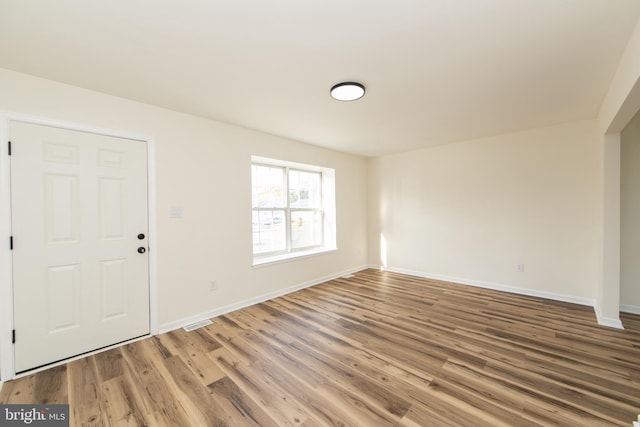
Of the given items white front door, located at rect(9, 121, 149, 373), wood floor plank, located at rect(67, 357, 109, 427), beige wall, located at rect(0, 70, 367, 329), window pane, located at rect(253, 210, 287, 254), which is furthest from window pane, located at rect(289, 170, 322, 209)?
wood floor plank, located at rect(67, 357, 109, 427)

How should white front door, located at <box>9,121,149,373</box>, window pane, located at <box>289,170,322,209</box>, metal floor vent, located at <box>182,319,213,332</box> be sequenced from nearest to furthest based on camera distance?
white front door, located at <box>9,121,149,373</box>
metal floor vent, located at <box>182,319,213,332</box>
window pane, located at <box>289,170,322,209</box>

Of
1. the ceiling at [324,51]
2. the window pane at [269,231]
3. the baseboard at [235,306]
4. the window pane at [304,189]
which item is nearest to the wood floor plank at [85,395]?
the baseboard at [235,306]

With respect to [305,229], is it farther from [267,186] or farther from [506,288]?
[506,288]

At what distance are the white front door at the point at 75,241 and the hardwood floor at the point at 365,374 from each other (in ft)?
0.92

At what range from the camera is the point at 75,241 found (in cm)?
232

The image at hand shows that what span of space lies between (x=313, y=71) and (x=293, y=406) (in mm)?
2514

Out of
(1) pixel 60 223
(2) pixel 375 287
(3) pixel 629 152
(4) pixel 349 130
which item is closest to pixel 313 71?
(4) pixel 349 130

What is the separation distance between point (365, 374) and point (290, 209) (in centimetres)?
298

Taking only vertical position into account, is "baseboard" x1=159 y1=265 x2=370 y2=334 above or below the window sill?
below

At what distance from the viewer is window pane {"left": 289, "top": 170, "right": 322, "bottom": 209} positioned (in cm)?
462

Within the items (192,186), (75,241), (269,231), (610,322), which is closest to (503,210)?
(610,322)

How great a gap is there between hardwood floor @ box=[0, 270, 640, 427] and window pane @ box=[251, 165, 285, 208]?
1.79 m

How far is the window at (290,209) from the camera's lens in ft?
13.4

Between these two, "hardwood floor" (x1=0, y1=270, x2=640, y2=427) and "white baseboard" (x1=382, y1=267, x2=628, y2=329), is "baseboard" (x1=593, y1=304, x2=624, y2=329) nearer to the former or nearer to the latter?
"white baseboard" (x1=382, y1=267, x2=628, y2=329)
